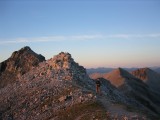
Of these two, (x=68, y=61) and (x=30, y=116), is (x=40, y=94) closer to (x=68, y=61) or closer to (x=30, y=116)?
(x=30, y=116)

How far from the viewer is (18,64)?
68.5 metres

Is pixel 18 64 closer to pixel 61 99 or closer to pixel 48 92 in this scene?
pixel 48 92

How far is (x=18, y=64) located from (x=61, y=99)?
3346cm

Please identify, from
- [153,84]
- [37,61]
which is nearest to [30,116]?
[37,61]

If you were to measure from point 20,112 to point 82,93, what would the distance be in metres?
8.48

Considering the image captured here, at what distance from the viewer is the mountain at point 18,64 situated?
63875 mm

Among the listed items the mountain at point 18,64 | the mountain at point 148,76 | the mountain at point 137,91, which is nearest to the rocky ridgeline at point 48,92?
the mountain at point 18,64

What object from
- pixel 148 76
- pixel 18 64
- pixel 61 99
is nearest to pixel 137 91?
pixel 18 64

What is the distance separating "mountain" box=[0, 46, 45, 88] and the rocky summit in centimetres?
1032

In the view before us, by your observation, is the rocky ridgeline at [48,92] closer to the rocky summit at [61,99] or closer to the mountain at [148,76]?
the rocky summit at [61,99]

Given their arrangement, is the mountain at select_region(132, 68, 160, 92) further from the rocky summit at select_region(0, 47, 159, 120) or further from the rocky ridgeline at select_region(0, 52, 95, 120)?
the rocky ridgeline at select_region(0, 52, 95, 120)

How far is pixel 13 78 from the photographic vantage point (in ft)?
210

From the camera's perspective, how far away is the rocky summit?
29.9 metres

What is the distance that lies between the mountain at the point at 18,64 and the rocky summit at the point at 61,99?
1032 centimetres
